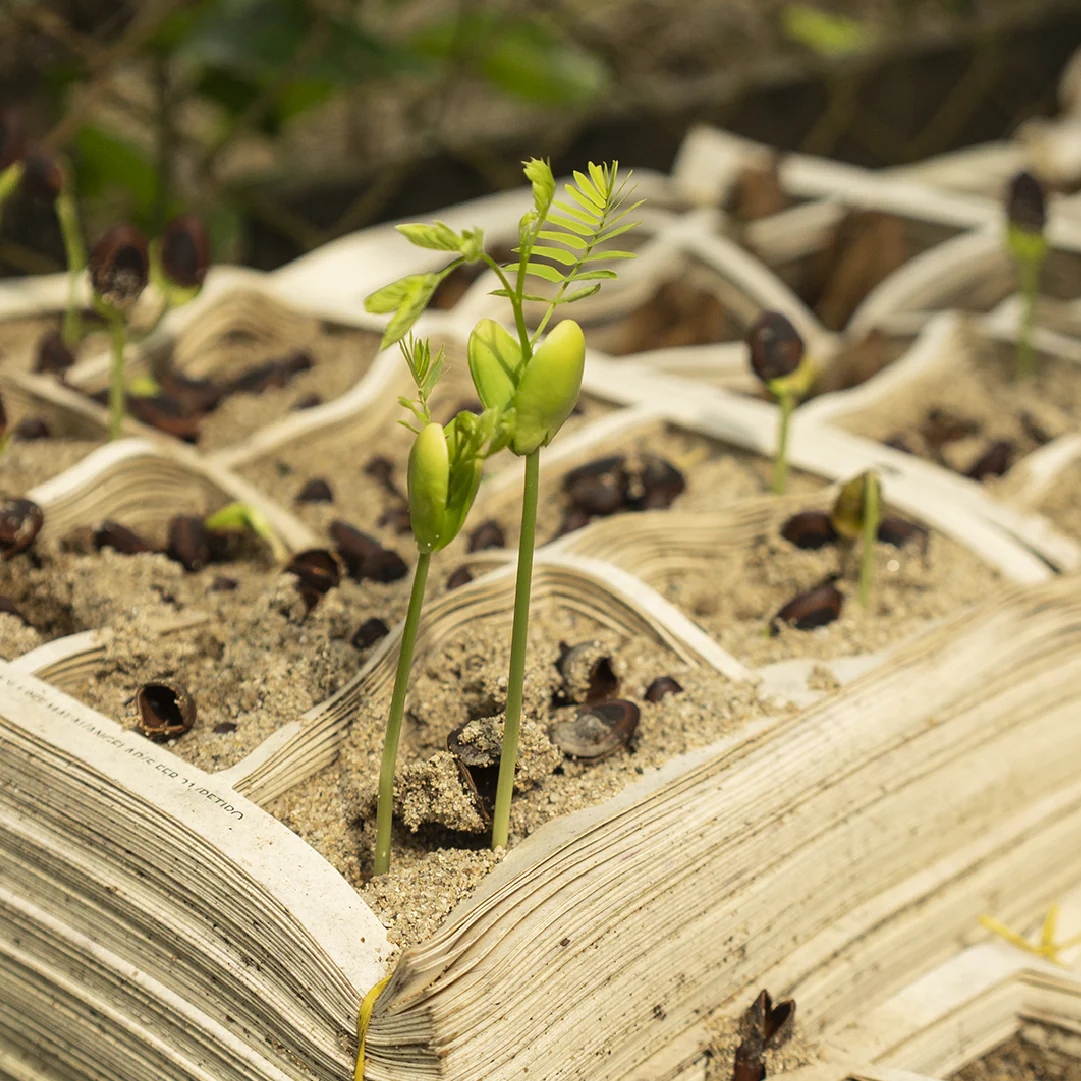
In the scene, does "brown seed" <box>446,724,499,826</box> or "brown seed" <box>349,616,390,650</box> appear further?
"brown seed" <box>349,616,390,650</box>

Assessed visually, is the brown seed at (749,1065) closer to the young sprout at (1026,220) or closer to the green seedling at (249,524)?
the green seedling at (249,524)

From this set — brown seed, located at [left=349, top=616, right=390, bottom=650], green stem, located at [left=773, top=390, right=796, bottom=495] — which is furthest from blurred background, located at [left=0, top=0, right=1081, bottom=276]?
brown seed, located at [left=349, top=616, right=390, bottom=650]

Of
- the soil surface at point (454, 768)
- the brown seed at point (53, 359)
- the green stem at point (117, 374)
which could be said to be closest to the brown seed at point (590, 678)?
the soil surface at point (454, 768)

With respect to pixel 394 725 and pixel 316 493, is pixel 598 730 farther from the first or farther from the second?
pixel 316 493

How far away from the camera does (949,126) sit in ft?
12.0

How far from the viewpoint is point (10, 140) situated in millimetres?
1262

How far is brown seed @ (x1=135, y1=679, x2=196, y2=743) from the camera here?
0.86m

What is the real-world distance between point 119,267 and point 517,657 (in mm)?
592

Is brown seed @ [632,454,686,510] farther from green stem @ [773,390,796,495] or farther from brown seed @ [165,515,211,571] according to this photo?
brown seed @ [165,515,211,571]

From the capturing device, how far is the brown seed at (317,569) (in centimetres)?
99

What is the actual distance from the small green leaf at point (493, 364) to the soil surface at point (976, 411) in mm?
768

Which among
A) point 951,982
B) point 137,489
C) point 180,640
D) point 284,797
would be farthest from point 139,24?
point 951,982

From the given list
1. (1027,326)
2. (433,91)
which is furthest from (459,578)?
(433,91)

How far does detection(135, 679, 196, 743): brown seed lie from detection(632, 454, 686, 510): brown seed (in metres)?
0.45
